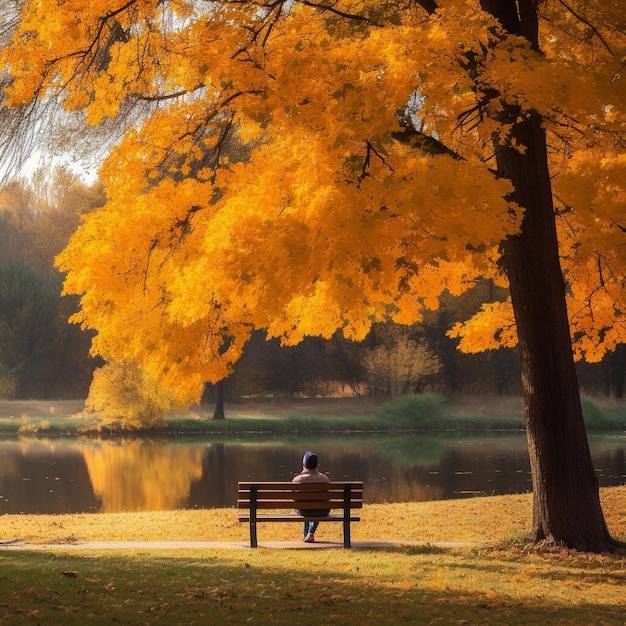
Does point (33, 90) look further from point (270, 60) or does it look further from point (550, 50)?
point (550, 50)

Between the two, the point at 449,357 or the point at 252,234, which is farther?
the point at 449,357

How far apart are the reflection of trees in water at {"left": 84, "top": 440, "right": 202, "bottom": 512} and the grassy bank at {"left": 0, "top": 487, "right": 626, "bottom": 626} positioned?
10974 millimetres

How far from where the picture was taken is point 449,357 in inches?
1927

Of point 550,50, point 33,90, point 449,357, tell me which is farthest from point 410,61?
point 449,357

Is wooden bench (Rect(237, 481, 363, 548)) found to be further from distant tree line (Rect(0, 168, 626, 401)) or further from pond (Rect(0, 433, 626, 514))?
distant tree line (Rect(0, 168, 626, 401))

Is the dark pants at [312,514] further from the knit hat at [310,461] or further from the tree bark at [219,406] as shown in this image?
the tree bark at [219,406]

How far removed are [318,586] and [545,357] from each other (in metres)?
3.91

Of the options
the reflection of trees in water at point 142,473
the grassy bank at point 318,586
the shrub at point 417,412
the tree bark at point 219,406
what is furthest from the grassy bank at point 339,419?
the grassy bank at point 318,586

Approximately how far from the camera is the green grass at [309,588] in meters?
6.38

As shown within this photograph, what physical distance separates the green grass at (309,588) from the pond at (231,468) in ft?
36.8

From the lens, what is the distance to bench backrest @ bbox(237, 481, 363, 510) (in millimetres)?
10438

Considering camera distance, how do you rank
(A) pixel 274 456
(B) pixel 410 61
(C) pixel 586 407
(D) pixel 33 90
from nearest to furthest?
(B) pixel 410 61, (D) pixel 33 90, (A) pixel 274 456, (C) pixel 586 407

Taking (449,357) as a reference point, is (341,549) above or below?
below

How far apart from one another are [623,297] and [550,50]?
10.7 feet
